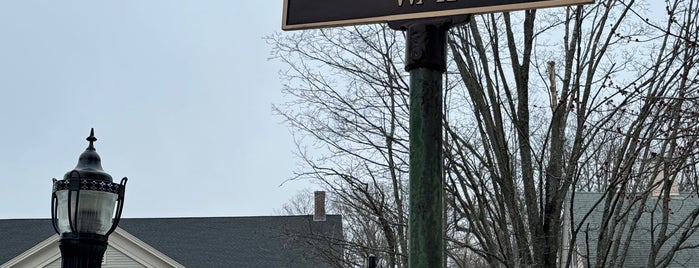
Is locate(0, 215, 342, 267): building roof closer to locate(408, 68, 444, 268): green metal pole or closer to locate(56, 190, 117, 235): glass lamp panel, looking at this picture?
locate(56, 190, 117, 235): glass lamp panel

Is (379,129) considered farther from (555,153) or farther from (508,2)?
(508,2)

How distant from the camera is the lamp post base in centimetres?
676

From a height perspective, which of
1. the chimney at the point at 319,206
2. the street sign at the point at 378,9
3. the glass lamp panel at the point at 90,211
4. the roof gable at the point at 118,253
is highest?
the chimney at the point at 319,206

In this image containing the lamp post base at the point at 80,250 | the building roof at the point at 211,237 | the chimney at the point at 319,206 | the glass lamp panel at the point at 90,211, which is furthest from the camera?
the chimney at the point at 319,206

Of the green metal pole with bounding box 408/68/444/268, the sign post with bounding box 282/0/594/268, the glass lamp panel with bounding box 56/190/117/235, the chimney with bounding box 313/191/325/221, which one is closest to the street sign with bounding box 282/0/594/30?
the sign post with bounding box 282/0/594/268

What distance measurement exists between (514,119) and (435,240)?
6.89m

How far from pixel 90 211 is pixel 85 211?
0.14 ft

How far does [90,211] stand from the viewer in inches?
275

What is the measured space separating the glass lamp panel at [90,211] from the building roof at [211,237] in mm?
24375

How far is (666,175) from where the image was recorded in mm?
8250

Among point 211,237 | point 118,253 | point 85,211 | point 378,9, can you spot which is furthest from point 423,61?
point 211,237

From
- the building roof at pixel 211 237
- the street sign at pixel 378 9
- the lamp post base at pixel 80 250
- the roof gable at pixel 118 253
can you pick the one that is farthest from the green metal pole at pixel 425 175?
the roof gable at pixel 118 253

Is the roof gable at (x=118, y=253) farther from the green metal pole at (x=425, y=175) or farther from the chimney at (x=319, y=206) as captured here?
the green metal pole at (x=425, y=175)

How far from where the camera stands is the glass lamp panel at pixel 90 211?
6.89 metres
